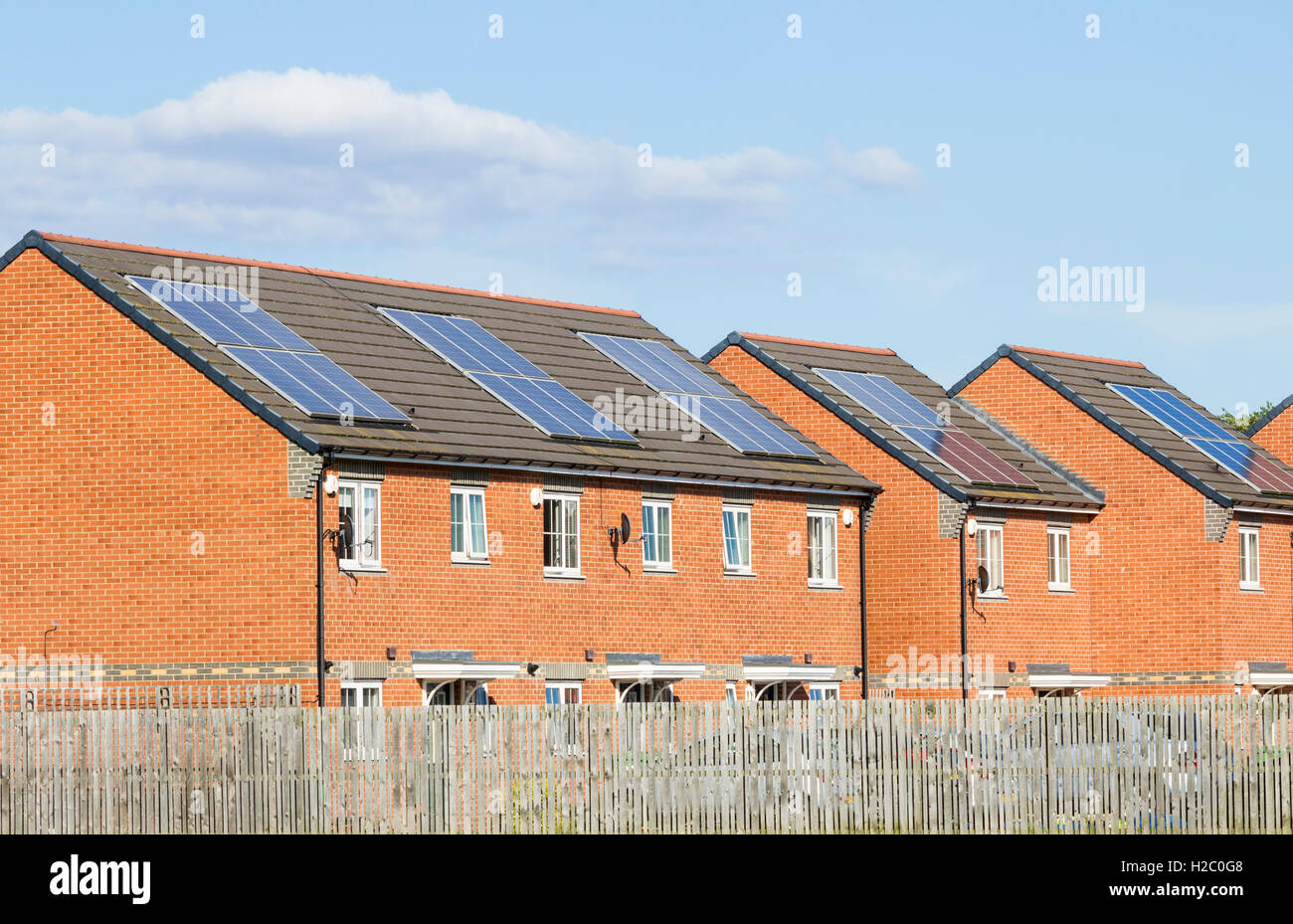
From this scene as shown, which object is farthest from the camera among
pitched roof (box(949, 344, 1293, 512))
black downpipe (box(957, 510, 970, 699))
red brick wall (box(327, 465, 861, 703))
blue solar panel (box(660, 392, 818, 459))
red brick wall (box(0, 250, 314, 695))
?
pitched roof (box(949, 344, 1293, 512))

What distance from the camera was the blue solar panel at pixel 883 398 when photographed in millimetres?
48666

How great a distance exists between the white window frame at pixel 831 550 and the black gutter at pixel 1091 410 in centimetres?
873

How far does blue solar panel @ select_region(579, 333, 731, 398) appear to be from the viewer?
1784 inches

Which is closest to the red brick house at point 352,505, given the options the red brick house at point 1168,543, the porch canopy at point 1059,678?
the porch canopy at point 1059,678

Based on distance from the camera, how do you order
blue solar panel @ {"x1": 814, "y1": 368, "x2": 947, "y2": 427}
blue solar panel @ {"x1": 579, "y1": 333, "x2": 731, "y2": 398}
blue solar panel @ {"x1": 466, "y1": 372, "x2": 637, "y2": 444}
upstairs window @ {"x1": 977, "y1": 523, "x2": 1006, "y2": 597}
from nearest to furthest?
blue solar panel @ {"x1": 466, "y1": 372, "x2": 637, "y2": 444} → blue solar panel @ {"x1": 579, "y1": 333, "x2": 731, "y2": 398} → upstairs window @ {"x1": 977, "y1": 523, "x2": 1006, "y2": 597} → blue solar panel @ {"x1": 814, "y1": 368, "x2": 947, "y2": 427}

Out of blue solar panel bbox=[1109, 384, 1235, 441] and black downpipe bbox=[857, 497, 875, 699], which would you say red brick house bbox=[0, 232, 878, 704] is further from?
blue solar panel bbox=[1109, 384, 1235, 441]

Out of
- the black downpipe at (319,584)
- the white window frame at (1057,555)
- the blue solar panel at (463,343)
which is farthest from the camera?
the white window frame at (1057,555)

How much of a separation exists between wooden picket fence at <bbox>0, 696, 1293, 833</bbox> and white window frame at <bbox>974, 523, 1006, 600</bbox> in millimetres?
14878

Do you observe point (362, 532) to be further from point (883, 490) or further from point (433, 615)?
point (883, 490)

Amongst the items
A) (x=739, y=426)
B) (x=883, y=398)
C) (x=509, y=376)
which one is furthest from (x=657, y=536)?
(x=883, y=398)

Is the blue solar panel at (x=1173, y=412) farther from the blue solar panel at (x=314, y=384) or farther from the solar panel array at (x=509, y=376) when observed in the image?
the blue solar panel at (x=314, y=384)

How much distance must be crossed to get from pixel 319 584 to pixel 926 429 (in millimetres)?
18390

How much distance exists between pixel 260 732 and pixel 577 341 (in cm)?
1706

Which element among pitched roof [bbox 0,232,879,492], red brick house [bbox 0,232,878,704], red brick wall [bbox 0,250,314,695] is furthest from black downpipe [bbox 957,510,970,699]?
red brick wall [bbox 0,250,314,695]
